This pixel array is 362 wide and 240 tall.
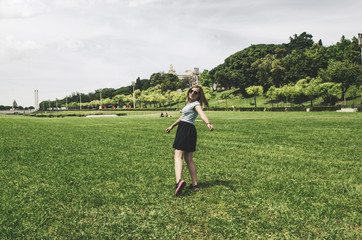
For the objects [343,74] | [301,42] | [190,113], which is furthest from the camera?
[301,42]

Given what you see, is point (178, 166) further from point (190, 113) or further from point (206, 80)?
point (206, 80)

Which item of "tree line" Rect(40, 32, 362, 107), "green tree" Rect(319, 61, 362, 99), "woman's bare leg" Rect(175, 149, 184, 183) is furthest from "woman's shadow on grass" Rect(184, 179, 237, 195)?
"green tree" Rect(319, 61, 362, 99)

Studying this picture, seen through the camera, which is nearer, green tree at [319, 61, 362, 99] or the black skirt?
the black skirt

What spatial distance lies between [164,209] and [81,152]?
6033 mm

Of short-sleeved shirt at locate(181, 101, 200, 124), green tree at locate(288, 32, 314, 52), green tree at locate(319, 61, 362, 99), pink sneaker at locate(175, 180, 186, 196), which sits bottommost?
pink sneaker at locate(175, 180, 186, 196)

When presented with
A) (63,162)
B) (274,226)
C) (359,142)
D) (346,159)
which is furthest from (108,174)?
(359,142)

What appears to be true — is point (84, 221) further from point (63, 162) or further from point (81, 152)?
point (81, 152)

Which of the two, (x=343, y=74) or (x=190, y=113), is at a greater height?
(x=343, y=74)

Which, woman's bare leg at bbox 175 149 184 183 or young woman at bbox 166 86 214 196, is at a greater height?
young woman at bbox 166 86 214 196

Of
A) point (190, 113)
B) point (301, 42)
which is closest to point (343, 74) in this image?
point (301, 42)

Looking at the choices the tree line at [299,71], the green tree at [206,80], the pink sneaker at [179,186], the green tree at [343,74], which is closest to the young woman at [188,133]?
the pink sneaker at [179,186]

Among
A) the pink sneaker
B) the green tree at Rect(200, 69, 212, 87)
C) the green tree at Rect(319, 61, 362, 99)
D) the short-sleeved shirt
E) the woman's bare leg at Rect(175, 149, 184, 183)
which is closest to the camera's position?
the pink sneaker

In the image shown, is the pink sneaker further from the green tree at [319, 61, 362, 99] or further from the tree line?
the green tree at [319, 61, 362, 99]

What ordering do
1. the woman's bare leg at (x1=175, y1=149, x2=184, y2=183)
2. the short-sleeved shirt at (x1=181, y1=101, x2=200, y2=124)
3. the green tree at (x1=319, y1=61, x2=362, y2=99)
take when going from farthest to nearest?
the green tree at (x1=319, y1=61, x2=362, y2=99), the short-sleeved shirt at (x1=181, y1=101, x2=200, y2=124), the woman's bare leg at (x1=175, y1=149, x2=184, y2=183)
